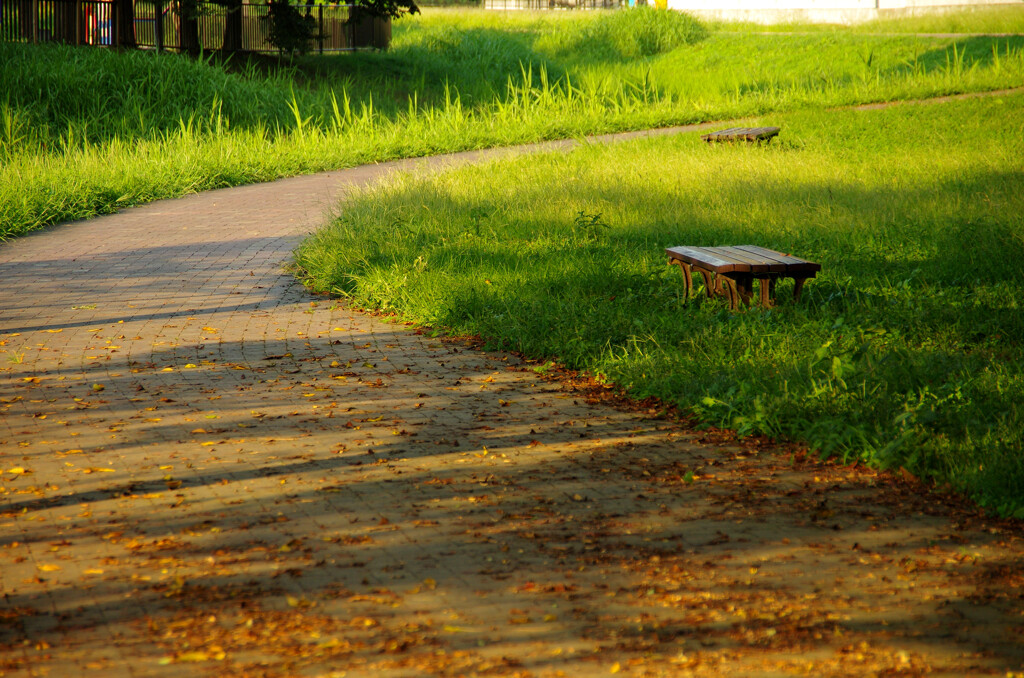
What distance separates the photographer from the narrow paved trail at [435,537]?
3285 millimetres

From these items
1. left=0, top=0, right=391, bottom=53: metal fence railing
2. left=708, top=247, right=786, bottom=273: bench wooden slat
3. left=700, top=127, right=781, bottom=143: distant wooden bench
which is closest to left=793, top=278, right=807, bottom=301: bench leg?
left=708, top=247, right=786, bottom=273: bench wooden slat

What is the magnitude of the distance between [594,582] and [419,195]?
27.9 feet

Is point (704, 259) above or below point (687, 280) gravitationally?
above

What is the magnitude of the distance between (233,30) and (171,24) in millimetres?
1726

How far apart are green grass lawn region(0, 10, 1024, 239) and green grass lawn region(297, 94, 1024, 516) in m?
4.69

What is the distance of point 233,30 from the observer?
28.8m

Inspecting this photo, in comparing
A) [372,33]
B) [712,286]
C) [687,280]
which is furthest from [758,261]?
[372,33]

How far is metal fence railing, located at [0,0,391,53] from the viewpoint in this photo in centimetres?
2408

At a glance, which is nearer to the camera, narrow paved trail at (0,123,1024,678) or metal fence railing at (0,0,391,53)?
narrow paved trail at (0,123,1024,678)

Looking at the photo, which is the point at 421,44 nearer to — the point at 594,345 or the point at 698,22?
the point at 698,22

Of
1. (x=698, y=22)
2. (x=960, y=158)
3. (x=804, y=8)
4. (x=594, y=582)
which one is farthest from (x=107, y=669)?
(x=804, y=8)

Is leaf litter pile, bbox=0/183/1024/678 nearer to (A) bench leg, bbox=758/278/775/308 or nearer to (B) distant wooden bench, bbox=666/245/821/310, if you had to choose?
(B) distant wooden bench, bbox=666/245/821/310

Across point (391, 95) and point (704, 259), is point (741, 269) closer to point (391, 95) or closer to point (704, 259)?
point (704, 259)

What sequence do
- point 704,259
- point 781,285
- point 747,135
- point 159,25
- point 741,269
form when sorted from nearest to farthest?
point 741,269 < point 704,259 < point 781,285 < point 747,135 < point 159,25
